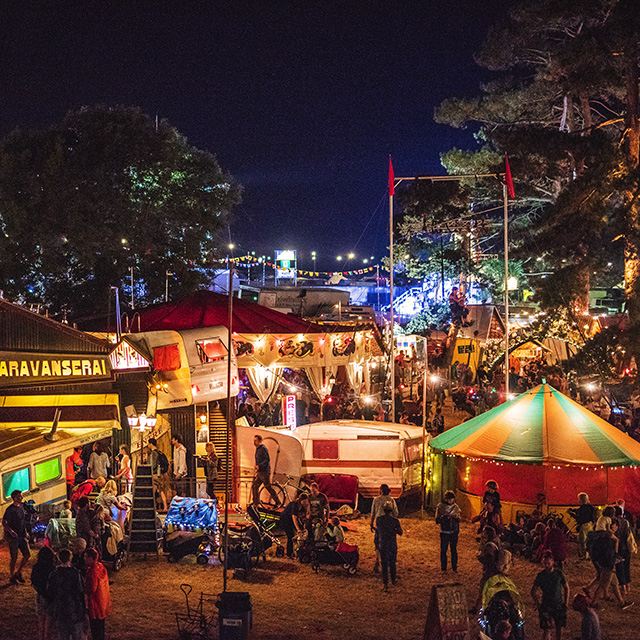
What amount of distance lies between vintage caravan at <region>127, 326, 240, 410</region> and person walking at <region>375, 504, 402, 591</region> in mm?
5872

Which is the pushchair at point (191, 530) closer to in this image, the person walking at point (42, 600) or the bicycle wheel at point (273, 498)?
the bicycle wheel at point (273, 498)

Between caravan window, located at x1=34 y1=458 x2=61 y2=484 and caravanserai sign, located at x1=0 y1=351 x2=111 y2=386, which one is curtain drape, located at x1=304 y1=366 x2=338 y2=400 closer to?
caravanserai sign, located at x1=0 y1=351 x2=111 y2=386

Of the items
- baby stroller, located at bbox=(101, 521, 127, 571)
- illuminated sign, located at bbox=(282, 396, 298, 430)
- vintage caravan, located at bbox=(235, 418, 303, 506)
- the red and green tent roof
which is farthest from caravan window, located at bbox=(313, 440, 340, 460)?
baby stroller, located at bbox=(101, 521, 127, 571)

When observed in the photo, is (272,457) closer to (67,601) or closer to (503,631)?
(67,601)

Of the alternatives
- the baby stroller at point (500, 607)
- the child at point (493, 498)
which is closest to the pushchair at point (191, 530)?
the child at point (493, 498)

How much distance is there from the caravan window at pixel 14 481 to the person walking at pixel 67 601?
5.20 m

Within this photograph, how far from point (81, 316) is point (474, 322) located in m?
20.8

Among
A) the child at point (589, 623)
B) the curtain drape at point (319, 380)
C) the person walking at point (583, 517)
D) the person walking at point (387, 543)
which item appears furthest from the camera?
the curtain drape at point (319, 380)

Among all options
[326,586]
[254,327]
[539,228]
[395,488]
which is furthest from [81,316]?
[539,228]

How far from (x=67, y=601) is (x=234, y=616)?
176 cm

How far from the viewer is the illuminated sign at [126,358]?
47.3 feet

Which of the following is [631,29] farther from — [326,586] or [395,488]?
[326,586]

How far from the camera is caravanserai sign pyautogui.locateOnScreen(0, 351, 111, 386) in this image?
42.1 feet

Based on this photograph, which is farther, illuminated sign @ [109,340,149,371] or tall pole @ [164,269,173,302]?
tall pole @ [164,269,173,302]
